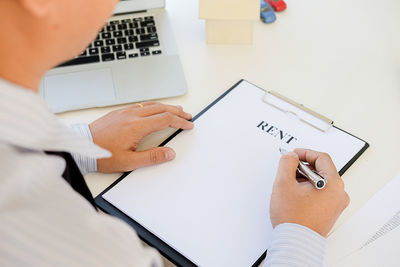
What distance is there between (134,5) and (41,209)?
705 mm

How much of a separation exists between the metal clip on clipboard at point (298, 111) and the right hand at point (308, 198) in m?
0.11

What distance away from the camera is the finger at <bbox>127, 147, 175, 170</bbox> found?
75 centimetres

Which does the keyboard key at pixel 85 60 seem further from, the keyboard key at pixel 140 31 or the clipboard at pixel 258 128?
the clipboard at pixel 258 128

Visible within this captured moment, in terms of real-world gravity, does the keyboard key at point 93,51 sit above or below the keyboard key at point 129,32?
below

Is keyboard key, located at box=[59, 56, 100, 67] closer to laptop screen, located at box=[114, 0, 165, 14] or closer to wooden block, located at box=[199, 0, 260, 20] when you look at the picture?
laptop screen, located at box=[114, 0, 165, 14]

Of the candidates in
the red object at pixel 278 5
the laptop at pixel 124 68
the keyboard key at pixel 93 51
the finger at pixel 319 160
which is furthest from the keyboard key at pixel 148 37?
the finger at pixel 319 160

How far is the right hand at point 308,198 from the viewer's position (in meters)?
0.66

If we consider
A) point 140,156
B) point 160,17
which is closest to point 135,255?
point 140,156

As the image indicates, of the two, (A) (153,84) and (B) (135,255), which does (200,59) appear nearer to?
(A) (153,84)

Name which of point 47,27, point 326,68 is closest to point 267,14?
point 326,68

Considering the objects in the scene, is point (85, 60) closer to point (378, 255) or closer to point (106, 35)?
point (106, 35)

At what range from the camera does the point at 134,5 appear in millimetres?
Result: 1013

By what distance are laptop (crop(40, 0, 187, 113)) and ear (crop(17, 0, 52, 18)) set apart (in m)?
0.47

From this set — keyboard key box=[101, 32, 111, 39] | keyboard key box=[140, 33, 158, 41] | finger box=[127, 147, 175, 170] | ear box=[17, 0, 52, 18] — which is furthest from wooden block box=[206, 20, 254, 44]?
ear box=[17, 0, 52, 18]
